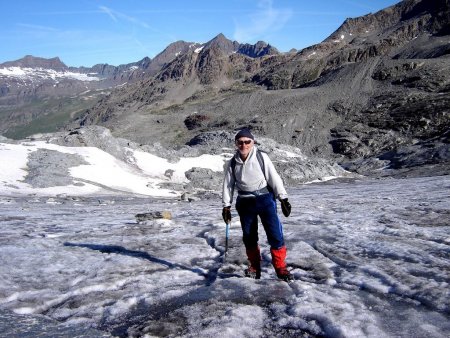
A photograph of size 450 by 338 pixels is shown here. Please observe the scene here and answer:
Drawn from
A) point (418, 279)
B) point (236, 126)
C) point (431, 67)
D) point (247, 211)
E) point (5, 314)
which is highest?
point (431, 67)

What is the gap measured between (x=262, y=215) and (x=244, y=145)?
125cm

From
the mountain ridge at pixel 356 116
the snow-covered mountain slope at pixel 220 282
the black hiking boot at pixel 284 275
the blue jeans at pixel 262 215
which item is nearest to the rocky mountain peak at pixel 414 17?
the mountain ridge at pixel 356 116

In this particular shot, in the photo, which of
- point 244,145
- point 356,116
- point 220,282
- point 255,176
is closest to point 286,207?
point 255,176

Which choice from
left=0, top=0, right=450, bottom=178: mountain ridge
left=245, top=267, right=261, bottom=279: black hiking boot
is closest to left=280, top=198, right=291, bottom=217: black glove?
left=245, top=267, right=261, bottom=279: black hiking boot

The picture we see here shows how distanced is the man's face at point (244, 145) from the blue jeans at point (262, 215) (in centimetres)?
79

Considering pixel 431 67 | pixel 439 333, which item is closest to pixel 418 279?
pixel 439 333

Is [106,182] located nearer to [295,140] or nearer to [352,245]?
[352,245]

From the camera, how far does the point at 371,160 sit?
5169cm

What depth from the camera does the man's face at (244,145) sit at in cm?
679

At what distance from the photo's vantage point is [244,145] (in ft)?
22.4

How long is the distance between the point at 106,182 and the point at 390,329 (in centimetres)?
2438

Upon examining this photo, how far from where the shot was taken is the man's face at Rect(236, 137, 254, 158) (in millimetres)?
6789

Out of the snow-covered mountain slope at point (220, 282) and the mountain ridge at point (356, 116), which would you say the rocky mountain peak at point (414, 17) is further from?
the snow-covered mountain slope at point (220, 282)

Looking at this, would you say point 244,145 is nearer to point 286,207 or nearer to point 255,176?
point 255,176
